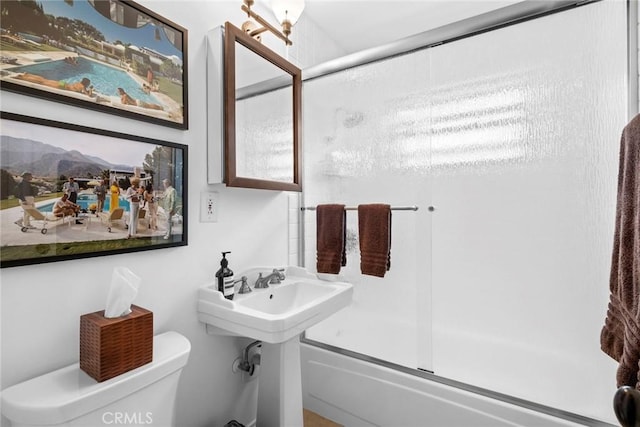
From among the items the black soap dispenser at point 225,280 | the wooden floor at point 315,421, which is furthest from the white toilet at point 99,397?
the wooden floor at point 315,421

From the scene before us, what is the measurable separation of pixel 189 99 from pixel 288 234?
0.91 m

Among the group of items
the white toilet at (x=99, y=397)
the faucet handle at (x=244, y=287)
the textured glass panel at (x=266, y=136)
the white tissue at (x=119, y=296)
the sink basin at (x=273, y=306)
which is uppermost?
the textured glass panel at (x=266, y=136)

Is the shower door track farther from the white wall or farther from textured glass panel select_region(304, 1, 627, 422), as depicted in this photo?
the white wall

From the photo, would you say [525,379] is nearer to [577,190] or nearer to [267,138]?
[577,190]

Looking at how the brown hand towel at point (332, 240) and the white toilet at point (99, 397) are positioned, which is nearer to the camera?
the white toilet at point (99, 397)

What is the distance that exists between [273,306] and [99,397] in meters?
0.78

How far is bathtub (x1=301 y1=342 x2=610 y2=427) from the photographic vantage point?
1.29 metres

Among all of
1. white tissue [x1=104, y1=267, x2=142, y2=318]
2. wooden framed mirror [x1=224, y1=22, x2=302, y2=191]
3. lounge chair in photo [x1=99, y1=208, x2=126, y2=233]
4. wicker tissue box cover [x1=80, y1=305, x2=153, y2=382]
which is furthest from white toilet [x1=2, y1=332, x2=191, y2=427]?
wooden framed mirror [x1=224, y1=22, x2=302, y2=191]

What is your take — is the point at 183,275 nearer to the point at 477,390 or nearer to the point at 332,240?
the point at 332,240

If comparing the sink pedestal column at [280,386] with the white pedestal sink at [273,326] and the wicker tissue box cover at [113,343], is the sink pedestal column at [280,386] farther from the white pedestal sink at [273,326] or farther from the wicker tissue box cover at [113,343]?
the wicker tissue box cover at [113,343]

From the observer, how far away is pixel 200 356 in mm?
1319

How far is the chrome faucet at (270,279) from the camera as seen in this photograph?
4.91 ft

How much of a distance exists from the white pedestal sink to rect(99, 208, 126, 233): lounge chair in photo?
17.2 inches

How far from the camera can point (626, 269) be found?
902mm
